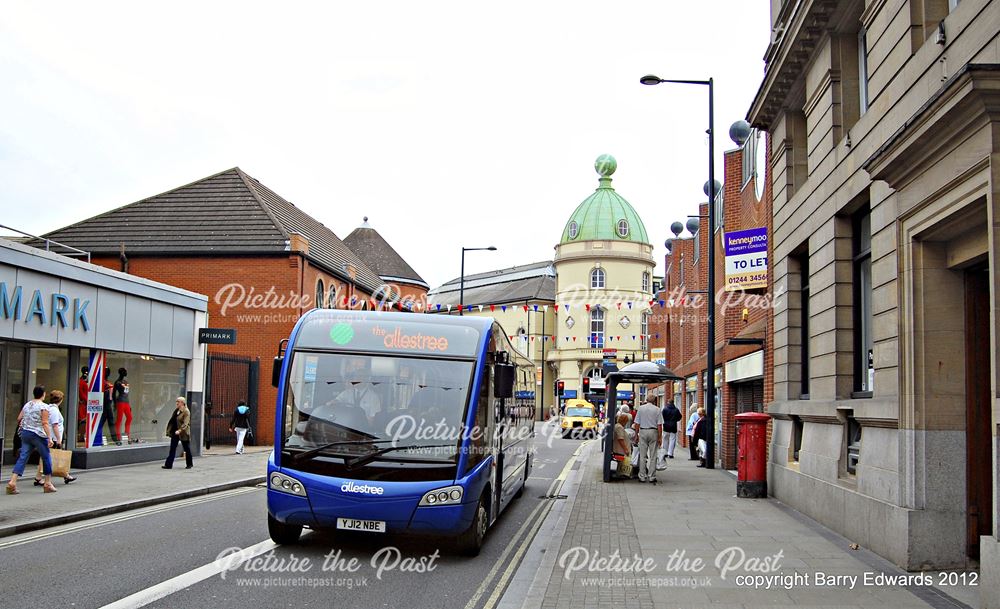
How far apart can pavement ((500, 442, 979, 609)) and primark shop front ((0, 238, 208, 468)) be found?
10.6m

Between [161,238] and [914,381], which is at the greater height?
[161,238]

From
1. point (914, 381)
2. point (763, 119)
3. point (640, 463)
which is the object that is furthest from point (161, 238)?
point (914, 381)

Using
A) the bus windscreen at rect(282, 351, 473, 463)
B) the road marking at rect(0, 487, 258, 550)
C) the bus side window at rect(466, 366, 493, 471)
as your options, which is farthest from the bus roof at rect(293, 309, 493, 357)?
the road marking at rect(0, 487, 258, 550)

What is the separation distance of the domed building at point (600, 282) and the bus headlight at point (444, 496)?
70.0 metres

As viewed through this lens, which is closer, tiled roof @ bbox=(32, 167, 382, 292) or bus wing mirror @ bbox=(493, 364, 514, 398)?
bus wing mirror @ bbox=(493, 364, 514, 398)

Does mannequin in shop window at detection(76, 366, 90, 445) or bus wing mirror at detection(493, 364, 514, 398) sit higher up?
bus wing mirror at detection(493, 364, 514, 398)

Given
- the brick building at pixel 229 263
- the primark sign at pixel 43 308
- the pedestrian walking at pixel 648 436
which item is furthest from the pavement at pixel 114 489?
the brick building at pixel 229 263

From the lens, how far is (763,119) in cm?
1590

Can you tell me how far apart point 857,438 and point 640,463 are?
24.0 ft

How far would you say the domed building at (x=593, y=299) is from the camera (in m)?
79.8

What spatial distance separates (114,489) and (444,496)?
8.31m

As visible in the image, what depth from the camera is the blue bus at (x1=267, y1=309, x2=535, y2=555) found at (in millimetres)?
9000

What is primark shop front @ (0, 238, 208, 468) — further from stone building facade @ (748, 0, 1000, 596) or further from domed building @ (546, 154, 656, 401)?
domed building @ (546, 154, 656, 401)

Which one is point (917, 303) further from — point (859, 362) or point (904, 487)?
point (859, 362)
